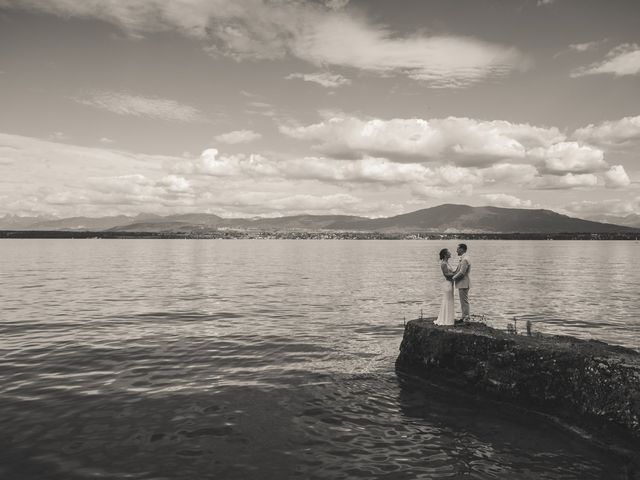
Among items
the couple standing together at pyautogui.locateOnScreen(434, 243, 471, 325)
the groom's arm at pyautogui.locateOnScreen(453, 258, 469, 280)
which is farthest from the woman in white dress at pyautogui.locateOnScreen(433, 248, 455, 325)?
the groom's arm at pyautogui.locateOnScreen(453, 258, 469, 280)

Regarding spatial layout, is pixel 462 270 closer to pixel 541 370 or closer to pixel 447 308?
pixel 447 308

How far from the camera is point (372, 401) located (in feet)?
43.7

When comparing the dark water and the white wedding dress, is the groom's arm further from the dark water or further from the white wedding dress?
the dark water

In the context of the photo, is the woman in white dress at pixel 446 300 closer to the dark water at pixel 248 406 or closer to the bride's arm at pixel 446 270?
the bride's arm at pixel 446 270

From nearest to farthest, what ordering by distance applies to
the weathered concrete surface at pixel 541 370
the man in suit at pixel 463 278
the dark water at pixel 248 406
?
the dark water at pixel 248 406 < the weathered concrete surface at pixel 541 370 < the man in suit at pixel 463 278

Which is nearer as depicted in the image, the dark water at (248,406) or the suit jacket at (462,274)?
the dark water at (248,406)

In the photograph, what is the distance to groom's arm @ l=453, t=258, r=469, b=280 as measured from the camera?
659 inches

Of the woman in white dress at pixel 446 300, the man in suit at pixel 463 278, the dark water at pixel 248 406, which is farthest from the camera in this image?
the man in suit at pixel 463 278

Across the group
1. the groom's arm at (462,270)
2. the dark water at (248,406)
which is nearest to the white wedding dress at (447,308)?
the groom's arm at (462,270)

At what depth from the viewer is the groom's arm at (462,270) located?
16734 mm

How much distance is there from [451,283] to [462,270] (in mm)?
674

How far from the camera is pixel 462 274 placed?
1700 cm

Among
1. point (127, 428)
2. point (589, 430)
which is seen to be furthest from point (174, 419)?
point (589, 430)

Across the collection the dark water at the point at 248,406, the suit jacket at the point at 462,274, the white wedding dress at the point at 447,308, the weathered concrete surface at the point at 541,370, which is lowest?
the dark water at the point at 248,406
